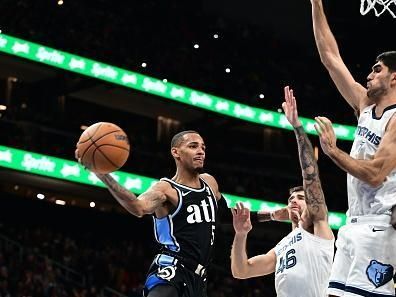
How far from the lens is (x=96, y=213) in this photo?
72.0 ft

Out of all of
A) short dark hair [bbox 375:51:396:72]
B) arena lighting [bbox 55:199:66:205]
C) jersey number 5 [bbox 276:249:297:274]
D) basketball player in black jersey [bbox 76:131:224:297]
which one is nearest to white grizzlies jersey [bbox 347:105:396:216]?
short dark hair [bbox 375:51:396:72]

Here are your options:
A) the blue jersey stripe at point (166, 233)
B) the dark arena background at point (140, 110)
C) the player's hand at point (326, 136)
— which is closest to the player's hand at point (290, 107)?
the player's hand at point (326, 136)

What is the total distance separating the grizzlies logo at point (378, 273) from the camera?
4090 mm

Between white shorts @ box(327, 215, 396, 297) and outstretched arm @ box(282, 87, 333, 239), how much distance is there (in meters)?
0.86

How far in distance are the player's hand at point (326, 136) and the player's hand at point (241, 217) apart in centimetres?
182

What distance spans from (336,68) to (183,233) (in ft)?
6.35

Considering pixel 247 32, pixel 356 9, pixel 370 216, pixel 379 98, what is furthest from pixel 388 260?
pixel 356 9

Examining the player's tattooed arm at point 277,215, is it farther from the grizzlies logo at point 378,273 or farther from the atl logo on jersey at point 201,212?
the grizzlies logo at point 378,273

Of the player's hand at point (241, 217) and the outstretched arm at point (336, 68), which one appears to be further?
the player's hand at point (241, 217)

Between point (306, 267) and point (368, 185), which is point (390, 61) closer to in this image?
point (368, 185)

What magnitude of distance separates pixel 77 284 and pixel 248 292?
19.3 feet

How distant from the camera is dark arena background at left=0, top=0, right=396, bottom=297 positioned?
1833cm

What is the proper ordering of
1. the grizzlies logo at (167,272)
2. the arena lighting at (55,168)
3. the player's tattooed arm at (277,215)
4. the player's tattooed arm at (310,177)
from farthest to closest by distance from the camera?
the arena lighting at (55,168), the player's tattooed arm at (277,215), the grizzlies logo at (167,272), the player's tattooed arm at (310,177)

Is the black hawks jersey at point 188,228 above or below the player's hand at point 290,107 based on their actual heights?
below
